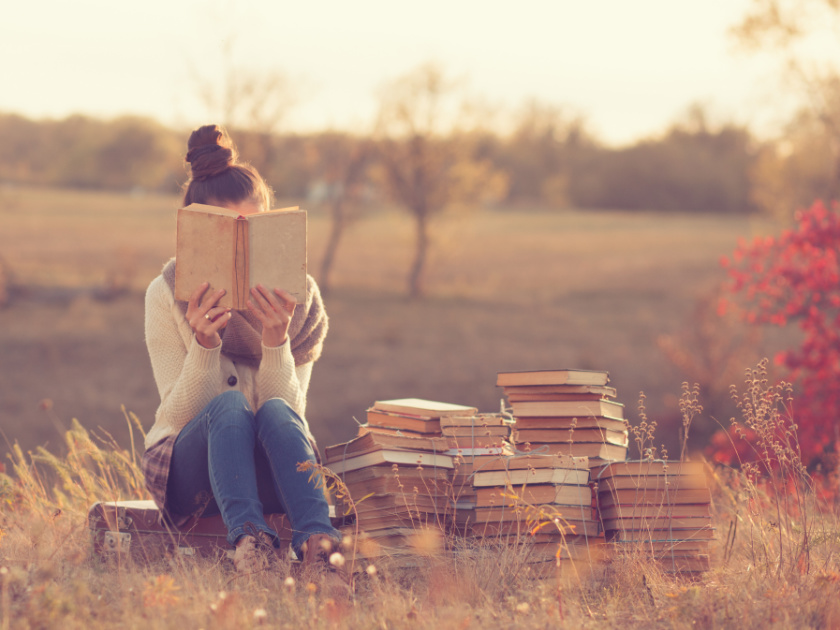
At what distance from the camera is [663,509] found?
11.5 feet

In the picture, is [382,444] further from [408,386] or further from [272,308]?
[408,386]

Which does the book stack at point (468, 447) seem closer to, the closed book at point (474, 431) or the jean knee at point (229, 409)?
the closed book at point (474, 431)

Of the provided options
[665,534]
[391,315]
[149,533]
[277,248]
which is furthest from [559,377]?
[391,315]

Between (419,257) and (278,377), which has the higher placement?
(419,257)

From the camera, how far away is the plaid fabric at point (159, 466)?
3566 millimetres

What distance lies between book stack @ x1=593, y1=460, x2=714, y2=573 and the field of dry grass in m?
6.28

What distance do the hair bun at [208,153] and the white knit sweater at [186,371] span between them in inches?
20.2

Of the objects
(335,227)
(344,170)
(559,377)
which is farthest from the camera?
(335,227)

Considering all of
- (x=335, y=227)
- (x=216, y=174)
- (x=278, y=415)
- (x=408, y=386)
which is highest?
(x=335, y=227)

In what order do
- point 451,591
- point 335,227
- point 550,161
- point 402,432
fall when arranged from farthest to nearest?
1. point 550,161
2. point 335,227
3. point 402,432
4. point 451,591

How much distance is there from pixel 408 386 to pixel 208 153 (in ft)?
43.1

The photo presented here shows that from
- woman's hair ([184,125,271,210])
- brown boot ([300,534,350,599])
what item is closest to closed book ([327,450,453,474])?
brown boot ([300,534,350,599])

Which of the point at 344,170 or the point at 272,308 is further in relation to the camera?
the point at 344,170

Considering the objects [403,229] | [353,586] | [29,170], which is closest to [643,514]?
[353,586]
